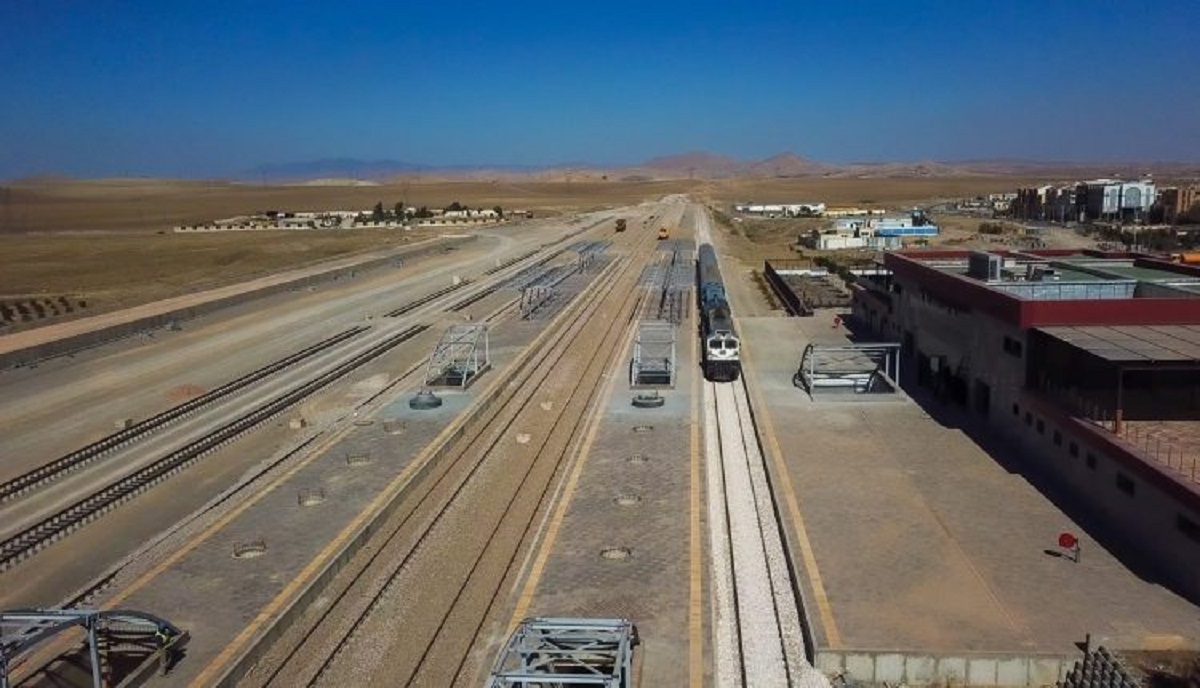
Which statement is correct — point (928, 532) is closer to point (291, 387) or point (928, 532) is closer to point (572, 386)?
point (572, 386)

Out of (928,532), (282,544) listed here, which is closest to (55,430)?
(282,544)

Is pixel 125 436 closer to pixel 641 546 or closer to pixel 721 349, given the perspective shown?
pixel 641 546

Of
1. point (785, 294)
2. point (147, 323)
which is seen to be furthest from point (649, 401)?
point (147, 323)

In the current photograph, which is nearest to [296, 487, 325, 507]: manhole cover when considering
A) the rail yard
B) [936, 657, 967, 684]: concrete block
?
the rail yard

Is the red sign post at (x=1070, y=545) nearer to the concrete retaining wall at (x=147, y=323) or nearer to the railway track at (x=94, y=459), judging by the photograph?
the railway track at (x=94, y=459)

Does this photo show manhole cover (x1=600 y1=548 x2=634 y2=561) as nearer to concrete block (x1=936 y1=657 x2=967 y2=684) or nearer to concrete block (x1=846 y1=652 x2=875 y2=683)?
concrete block (x1=846 y1=652 x2=875 y2=683)
